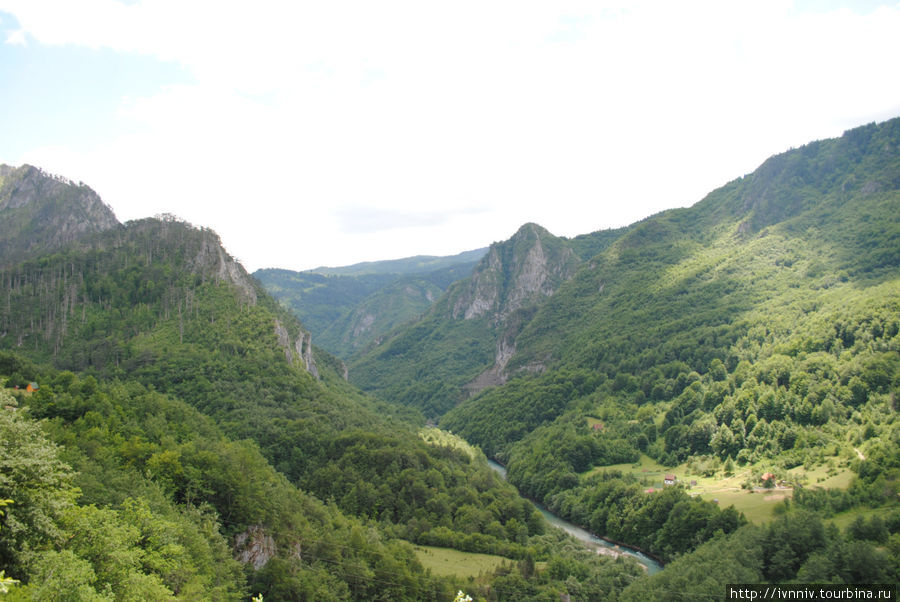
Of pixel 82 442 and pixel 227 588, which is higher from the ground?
pixel 82 442

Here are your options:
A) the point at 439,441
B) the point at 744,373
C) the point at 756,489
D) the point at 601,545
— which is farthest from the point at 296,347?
the point at 744,373

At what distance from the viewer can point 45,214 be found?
180125mm

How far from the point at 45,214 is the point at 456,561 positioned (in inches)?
7256

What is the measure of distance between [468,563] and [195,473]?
3823 cm

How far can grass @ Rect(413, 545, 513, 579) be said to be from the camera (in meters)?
66.2

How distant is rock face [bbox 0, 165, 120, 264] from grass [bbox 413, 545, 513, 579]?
489 feet

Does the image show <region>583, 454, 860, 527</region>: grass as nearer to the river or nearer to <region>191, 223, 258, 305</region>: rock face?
the river

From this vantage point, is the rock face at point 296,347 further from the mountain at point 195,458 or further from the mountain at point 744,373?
the mountain at point 744,373

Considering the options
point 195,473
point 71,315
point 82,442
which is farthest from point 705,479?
point 71,315

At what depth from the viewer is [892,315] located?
99.5 m

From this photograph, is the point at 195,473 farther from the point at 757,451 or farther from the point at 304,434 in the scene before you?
the point at 757,451

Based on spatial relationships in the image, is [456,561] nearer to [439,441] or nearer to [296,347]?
[439,441]

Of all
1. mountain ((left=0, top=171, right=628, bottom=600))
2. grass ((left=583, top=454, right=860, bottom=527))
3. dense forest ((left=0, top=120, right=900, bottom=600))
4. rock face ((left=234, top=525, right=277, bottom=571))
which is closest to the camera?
mountain ((left=0, top=171, right=628, bottom=600))

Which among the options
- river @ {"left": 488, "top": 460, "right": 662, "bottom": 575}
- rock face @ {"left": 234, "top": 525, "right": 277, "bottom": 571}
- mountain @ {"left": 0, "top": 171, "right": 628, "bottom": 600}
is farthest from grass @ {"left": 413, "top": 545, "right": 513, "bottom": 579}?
rock face @ {"left": 234, "top": 525, "right": 277, "bottom": 571}
